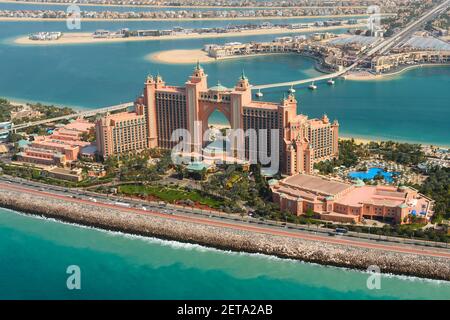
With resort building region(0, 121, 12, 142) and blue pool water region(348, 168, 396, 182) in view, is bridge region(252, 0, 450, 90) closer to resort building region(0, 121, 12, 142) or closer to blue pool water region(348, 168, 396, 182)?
resort building region(0, 121, 12, 142)

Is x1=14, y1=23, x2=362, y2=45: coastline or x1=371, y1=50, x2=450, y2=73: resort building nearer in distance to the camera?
x1=371, y1=50, x2=450, y2=73: resort building

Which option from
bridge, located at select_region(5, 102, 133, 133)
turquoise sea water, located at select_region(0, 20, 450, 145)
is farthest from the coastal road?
turquoise sea water, located at select_region(0, 20, 450, 145)

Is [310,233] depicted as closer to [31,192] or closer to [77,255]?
[77,255]

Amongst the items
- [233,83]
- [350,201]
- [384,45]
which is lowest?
[350,201]

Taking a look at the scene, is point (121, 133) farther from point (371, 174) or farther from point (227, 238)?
point (371, 174)

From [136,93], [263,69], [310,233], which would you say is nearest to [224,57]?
[263,69]

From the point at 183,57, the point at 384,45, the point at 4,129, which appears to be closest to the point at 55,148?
the point at 4,129
